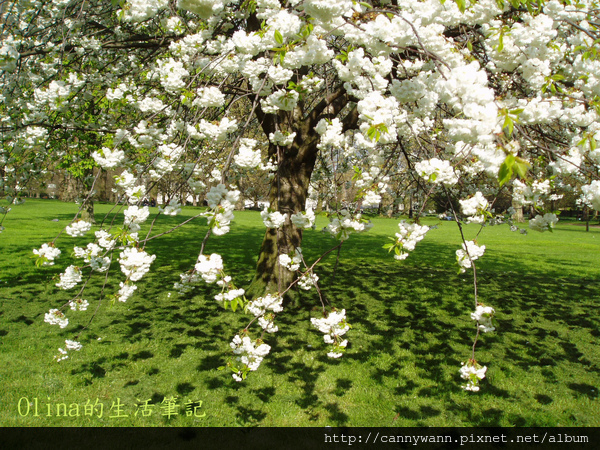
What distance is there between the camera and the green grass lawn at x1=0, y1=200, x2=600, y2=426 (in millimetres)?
3221

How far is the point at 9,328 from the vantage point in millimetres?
4762

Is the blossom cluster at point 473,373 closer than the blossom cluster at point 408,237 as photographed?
Yes

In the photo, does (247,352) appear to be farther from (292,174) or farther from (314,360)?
(292,174)

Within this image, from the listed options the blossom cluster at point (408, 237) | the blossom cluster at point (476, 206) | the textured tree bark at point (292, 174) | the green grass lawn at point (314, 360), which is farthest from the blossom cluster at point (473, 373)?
the textured tree bark at point (292, 174)

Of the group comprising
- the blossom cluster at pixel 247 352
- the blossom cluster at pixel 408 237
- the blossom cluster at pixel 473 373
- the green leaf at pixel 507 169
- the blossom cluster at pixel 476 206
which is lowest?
the blossom cluster at pixel 247 352

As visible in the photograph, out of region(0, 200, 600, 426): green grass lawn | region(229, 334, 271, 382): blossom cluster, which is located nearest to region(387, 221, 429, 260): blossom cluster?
region(229, 334, 271, 382): blossom cluster

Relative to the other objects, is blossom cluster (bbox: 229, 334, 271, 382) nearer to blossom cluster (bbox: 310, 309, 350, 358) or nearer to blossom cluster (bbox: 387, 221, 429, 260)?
blossom cluster (bbox: 310, 309, 350, 358)

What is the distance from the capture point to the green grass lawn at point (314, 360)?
3221 mm

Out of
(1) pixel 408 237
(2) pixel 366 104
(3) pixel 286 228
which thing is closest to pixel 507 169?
(2) pixel 366 104

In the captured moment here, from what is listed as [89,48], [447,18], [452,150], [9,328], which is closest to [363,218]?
[452,150]

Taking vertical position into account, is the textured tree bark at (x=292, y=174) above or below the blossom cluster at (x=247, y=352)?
above

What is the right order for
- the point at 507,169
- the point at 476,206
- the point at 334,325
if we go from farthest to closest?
the point at 334,325, the point at 476,206, the point at 507,169

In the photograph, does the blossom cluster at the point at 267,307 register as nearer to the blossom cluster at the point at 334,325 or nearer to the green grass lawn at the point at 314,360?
the blossom cluster at the point at 334,325

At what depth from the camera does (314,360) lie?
417cm
